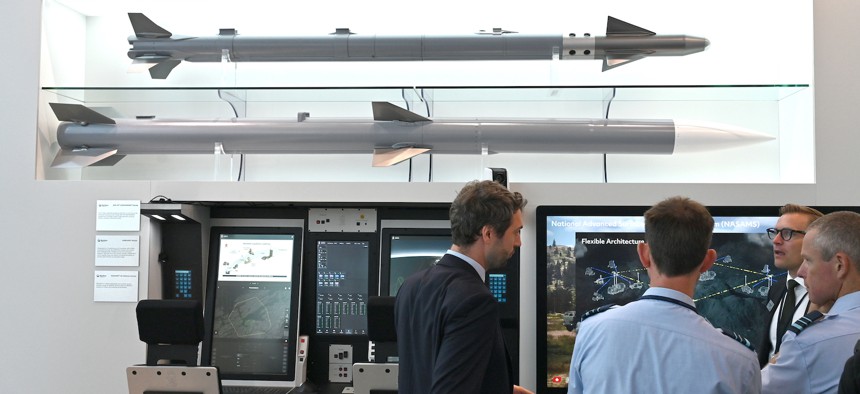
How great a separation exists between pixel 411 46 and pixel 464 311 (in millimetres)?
3221

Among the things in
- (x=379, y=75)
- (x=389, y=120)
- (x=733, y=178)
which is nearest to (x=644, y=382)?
(x=389, y=120)

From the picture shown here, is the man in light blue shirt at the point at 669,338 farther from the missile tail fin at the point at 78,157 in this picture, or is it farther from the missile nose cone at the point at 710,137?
the missile tail fin at the point at 78,157

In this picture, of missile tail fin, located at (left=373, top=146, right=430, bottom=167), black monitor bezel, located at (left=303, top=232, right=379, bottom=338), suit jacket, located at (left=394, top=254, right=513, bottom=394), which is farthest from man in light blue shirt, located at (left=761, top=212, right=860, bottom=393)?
black monitor bezel, located at (left=303, top=232, right=379, bottom=338)

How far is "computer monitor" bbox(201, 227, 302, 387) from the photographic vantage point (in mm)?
5164

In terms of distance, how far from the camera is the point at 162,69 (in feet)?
18.8

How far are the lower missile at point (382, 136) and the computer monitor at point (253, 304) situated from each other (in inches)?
23.1

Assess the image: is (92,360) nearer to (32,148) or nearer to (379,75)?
(32,148)

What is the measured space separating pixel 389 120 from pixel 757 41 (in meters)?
2.71

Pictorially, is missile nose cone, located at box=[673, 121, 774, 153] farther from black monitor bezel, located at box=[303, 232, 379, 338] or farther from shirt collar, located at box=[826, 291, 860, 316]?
shirt collar, located at box=[826, 291, 860, 316]

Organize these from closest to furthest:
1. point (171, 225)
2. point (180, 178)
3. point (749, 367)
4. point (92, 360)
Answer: point (749, 367), point (92, 360), point (171, 225), point (180, 178)

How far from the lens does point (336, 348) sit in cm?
521

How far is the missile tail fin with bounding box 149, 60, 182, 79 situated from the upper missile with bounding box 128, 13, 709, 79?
5cm

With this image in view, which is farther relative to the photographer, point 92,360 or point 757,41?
point 757,41

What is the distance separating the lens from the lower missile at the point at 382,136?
4988 millimetres
